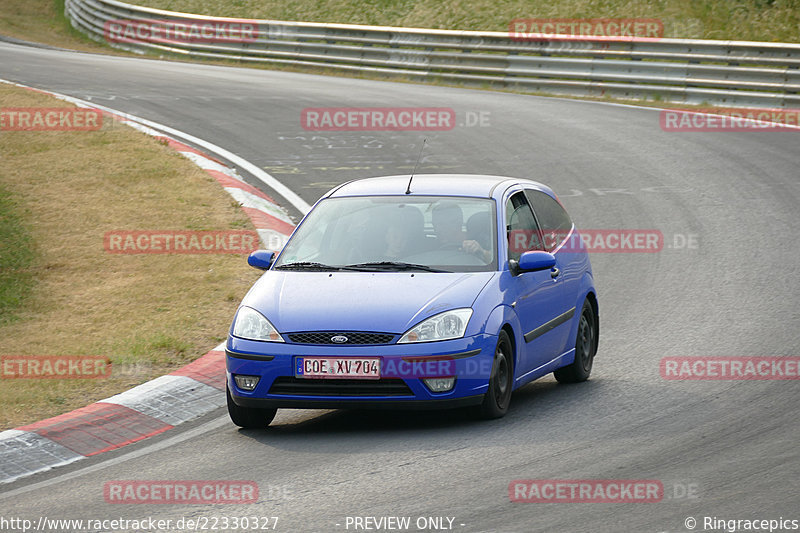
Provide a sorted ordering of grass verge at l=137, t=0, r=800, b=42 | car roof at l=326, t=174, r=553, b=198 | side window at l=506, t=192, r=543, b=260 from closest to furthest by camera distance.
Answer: side window at l=506, t=192, r=543, b=260 → car roof at l=326, t=174, r=553, b=198 → grass verge at l=137, t=0, r=800, b=42

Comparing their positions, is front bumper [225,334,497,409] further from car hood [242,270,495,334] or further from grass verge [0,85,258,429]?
grass verge [0,85,258,429]

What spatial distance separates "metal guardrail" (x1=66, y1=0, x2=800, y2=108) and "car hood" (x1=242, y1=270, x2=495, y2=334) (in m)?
15.5

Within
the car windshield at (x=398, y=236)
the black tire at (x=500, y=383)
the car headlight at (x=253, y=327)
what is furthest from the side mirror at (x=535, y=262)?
the car headlight at (x=253, y=327)

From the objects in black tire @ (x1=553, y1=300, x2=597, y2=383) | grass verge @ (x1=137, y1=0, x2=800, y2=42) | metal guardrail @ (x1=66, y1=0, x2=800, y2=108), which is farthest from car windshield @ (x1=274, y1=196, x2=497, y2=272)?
grass verge @ (x1=137, y1=0, x2=800, y2=42)

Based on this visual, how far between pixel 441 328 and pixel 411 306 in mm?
230

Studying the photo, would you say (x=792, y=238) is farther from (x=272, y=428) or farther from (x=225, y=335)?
(x=272, y=428)

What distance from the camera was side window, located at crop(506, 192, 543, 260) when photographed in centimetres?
875

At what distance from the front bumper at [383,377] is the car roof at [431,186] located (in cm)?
156

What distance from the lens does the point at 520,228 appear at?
9016 millimetres

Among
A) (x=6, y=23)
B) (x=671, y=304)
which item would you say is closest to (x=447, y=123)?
(x=671, y=304)

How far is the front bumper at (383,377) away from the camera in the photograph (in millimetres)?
7535

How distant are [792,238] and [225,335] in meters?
6.76

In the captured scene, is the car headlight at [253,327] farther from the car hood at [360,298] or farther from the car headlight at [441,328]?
the car headlight at [441,328]

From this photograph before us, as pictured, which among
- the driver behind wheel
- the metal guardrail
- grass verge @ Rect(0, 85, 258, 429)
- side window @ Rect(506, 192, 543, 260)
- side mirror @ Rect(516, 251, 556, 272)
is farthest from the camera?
the metal guardrail
